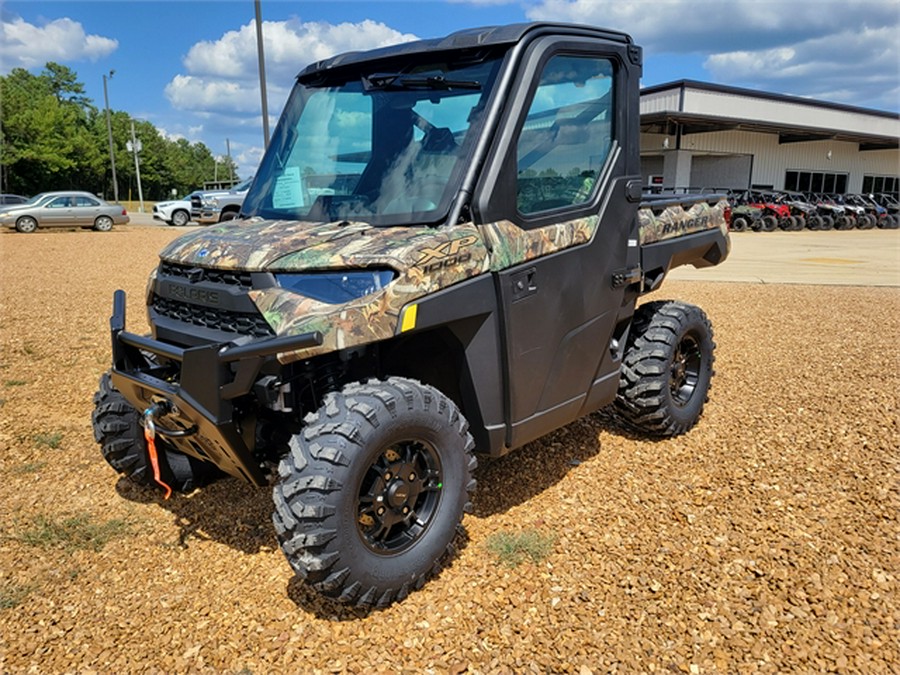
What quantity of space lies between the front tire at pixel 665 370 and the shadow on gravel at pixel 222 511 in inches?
96.1

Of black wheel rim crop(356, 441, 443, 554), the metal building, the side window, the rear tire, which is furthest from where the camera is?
the metal building

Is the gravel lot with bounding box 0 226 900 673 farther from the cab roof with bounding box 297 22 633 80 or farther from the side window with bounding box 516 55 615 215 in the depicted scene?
the cab roof with bounding box 297 22 633 80

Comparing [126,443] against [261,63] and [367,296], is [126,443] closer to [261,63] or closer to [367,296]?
[367,296]

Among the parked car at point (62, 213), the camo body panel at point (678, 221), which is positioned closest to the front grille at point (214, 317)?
the camo body panel at point (678, 221)

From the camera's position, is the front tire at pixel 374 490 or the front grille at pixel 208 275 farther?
the front grille at pixel 208 275

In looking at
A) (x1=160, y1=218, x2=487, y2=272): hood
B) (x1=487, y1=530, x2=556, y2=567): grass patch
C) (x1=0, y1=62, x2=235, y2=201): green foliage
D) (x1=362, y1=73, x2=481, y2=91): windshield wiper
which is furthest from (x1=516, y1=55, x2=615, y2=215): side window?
(x1=0, y1=62, x2=235, y2=201): green foliage

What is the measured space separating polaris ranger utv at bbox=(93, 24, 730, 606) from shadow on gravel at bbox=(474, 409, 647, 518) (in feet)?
1.85

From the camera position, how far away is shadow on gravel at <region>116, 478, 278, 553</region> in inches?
147

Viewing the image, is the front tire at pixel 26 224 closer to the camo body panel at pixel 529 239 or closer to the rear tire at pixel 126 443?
the rear tire at pixel 126 443

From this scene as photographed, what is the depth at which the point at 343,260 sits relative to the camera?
9.65 ft

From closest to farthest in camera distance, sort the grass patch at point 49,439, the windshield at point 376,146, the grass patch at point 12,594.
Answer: the grass patch at point 12,594
the windshield at point 376,146
the grass patch at point 49,439

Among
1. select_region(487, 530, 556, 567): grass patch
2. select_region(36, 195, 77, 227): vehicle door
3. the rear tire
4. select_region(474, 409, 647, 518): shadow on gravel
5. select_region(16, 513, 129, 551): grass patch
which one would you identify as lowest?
select_region(16, 513, 129, 551): grass patch

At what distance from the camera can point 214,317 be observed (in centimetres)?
321

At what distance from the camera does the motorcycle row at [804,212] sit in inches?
1131
